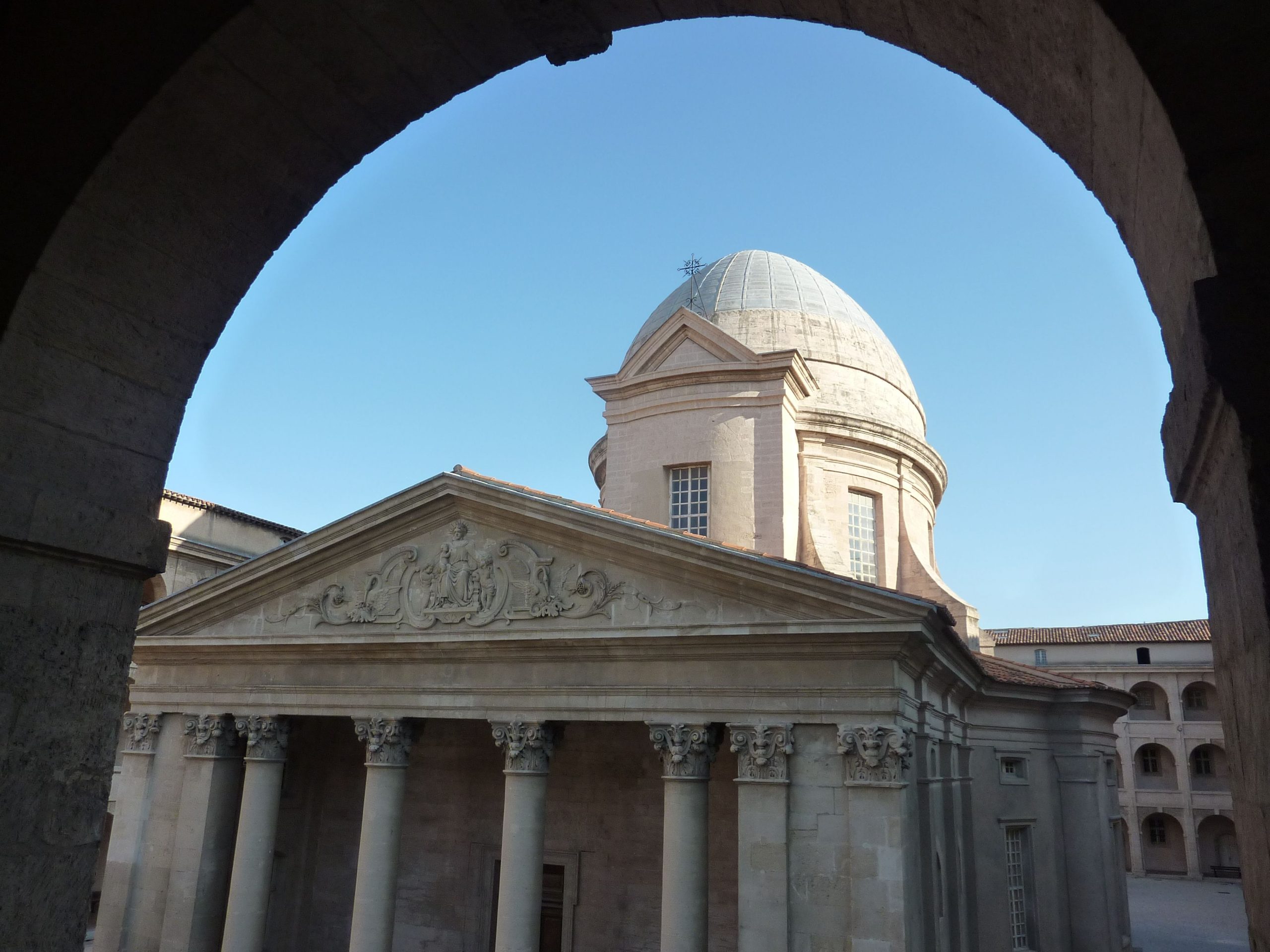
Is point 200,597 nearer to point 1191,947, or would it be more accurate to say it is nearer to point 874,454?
point 874,454

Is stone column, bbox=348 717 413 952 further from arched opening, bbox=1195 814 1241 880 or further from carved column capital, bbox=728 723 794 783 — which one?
arched opening, bbox=1195 814 1241 880

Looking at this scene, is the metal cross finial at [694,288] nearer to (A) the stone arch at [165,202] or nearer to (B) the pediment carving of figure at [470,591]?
(B) the pediment carving of figure at [470,591]

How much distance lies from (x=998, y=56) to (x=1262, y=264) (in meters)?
1.29

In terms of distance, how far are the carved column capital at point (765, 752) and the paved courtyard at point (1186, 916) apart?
1668cm

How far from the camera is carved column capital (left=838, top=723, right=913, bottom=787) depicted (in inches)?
492

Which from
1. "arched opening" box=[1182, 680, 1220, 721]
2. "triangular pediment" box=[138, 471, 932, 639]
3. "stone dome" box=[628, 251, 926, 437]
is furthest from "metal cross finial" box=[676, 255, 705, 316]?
"arched opening" box=[1182, 680, 1220, 721]

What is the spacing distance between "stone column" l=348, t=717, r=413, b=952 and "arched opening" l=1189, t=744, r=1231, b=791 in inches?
1636

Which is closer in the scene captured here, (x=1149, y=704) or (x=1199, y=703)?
(x=1199, y=703)

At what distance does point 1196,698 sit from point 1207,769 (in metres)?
3.24

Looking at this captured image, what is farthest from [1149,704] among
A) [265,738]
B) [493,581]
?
[265,738]

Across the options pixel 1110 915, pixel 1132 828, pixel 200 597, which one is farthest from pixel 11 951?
pixel 1132 828

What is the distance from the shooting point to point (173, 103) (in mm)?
3000

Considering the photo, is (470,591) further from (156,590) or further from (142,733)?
(156,590)

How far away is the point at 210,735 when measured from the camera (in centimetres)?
1752
